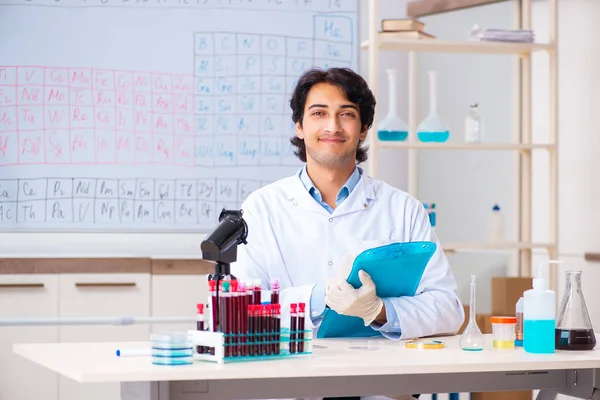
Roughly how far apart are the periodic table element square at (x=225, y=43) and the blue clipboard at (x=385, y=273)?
2145mm

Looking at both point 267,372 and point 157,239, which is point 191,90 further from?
point 267,372

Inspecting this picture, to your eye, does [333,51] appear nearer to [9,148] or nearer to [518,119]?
[518,119]

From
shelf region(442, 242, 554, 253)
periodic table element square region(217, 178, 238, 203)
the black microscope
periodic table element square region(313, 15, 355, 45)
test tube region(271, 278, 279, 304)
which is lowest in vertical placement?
test tube region(271, 278, 279, 304)

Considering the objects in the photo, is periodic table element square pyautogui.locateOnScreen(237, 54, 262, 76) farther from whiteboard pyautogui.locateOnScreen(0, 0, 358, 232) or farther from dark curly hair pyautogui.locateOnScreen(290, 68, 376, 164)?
dark curly hair pyautogui.locateOnScreen(290, 68, 376, 164)

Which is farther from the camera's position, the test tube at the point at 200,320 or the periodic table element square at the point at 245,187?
the periodic table element square at the point at 245,187

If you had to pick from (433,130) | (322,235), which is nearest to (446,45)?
(433,130)

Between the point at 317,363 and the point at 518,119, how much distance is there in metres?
2.80

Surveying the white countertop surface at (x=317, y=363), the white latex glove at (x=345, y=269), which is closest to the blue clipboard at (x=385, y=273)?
the white latex glove at (x=345, y=269)

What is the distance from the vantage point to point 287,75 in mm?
4215

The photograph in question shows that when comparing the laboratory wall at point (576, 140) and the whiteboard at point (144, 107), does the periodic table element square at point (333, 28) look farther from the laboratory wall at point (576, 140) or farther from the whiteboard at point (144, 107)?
the laboratory wall at point (576, 140)

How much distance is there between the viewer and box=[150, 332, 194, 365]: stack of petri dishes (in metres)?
1.71

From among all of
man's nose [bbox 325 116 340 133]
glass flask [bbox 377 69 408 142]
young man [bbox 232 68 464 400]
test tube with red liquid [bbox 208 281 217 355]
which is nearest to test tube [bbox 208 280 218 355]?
test tube with red liquid [bbox 208 281 217 355]

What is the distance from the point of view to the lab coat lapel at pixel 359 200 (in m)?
2.53

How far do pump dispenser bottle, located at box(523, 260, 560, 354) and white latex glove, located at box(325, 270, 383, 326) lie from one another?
1.13 ft
